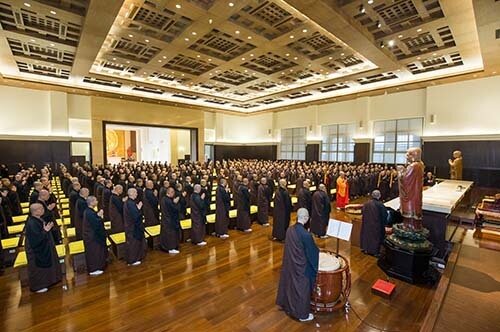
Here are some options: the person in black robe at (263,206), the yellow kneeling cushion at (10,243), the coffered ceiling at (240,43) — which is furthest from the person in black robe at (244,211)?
the coffered ceiling at (240,43)

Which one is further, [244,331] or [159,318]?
[159,318]

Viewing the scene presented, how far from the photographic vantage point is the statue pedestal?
14.7ft

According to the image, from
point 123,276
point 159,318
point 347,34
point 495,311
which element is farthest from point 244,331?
point 347,34

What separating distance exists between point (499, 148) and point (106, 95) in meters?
24.8

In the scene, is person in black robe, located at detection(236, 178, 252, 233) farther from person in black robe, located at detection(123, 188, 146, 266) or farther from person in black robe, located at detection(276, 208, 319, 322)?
person in black robe, located at detection(276, 208, 319, 322)

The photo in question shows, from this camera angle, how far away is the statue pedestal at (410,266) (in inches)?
176

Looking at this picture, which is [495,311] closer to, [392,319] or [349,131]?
[392,319]

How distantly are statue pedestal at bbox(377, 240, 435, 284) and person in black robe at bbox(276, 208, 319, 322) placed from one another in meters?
2.21

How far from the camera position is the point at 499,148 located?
43.7 ft

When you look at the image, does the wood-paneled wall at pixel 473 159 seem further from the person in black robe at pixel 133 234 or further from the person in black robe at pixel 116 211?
the person in black robe at pixel 116 211

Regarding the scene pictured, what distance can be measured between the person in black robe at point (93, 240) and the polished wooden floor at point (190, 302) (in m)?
0.22

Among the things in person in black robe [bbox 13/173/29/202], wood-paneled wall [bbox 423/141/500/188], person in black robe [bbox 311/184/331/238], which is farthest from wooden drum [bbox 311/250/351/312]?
wood-paneled wall [bbox 423/141/500/188]

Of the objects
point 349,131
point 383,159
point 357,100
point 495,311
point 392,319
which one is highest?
point 357,100

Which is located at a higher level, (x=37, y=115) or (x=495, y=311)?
(x=37, y=115)
